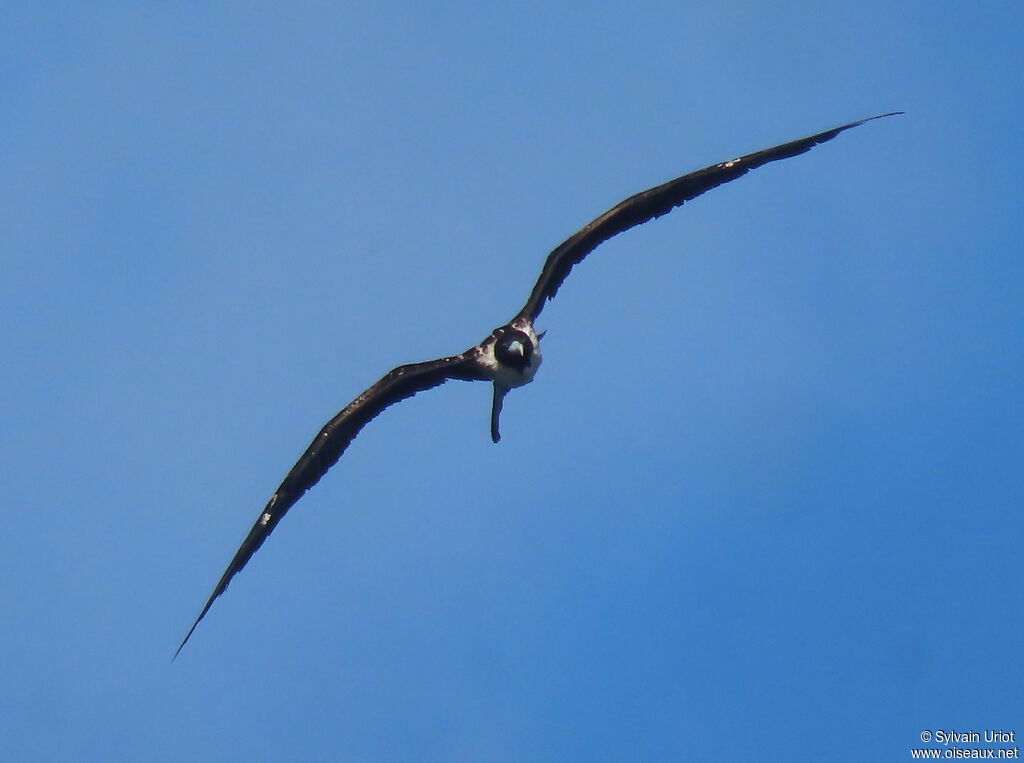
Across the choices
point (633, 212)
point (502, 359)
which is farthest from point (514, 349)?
point (633, 212)

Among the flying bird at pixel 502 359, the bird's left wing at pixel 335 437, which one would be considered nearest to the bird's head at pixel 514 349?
the flying bird at pixel 502 359

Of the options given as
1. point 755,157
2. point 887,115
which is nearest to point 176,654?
point 755,157

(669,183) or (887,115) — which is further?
(669,183)

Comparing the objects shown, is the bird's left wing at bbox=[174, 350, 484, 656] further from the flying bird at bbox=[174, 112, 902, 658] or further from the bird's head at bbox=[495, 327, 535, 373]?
the bird's head at bbox=[495, 327, 535, 373]

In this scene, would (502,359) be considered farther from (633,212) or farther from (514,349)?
(633,212)

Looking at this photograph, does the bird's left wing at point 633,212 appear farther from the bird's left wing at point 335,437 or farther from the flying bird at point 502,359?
the bird's left wing at point 335,437

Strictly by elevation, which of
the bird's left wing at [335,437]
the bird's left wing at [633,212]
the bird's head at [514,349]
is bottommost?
the bird's left wing at [335,437]

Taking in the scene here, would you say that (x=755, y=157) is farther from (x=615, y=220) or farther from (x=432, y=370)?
(x=432, y=370)

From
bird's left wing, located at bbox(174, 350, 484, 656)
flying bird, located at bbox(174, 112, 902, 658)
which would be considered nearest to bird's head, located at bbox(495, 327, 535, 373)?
A: flying bird, located at bbox(174, 112, 902, 658)
